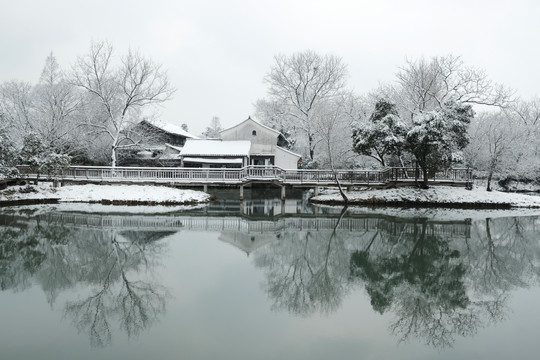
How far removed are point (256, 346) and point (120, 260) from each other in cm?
631

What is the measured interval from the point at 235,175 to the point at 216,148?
21.7ft

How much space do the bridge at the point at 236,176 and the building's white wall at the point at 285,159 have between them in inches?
266

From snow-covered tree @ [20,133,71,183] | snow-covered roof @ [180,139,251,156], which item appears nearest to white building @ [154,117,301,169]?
snow-covered roof @ [180,139,251,156]

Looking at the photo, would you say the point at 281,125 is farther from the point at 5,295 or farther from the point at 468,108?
the point at 5,295

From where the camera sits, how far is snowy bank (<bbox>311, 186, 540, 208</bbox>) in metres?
24.8

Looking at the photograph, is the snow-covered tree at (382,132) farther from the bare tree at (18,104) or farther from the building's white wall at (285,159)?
the bare tree at (18,104)

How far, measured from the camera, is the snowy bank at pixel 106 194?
2355 cm

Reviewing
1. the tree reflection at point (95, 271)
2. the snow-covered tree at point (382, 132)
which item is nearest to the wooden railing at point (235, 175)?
the snow-covered tree at point (382, 132)

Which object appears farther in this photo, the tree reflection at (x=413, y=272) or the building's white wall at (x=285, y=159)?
the building's white wall at (x=285, y=159)

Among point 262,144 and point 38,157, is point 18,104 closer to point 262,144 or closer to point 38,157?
point 38,157

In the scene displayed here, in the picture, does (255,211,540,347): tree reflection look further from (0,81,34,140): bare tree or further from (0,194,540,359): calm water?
(0,81,34,140): bare tree

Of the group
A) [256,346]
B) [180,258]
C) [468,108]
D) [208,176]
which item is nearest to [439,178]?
[468,108]

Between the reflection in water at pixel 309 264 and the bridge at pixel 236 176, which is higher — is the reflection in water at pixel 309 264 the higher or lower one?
the lower one

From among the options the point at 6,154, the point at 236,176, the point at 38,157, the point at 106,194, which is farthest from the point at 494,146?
the point at 6,154
